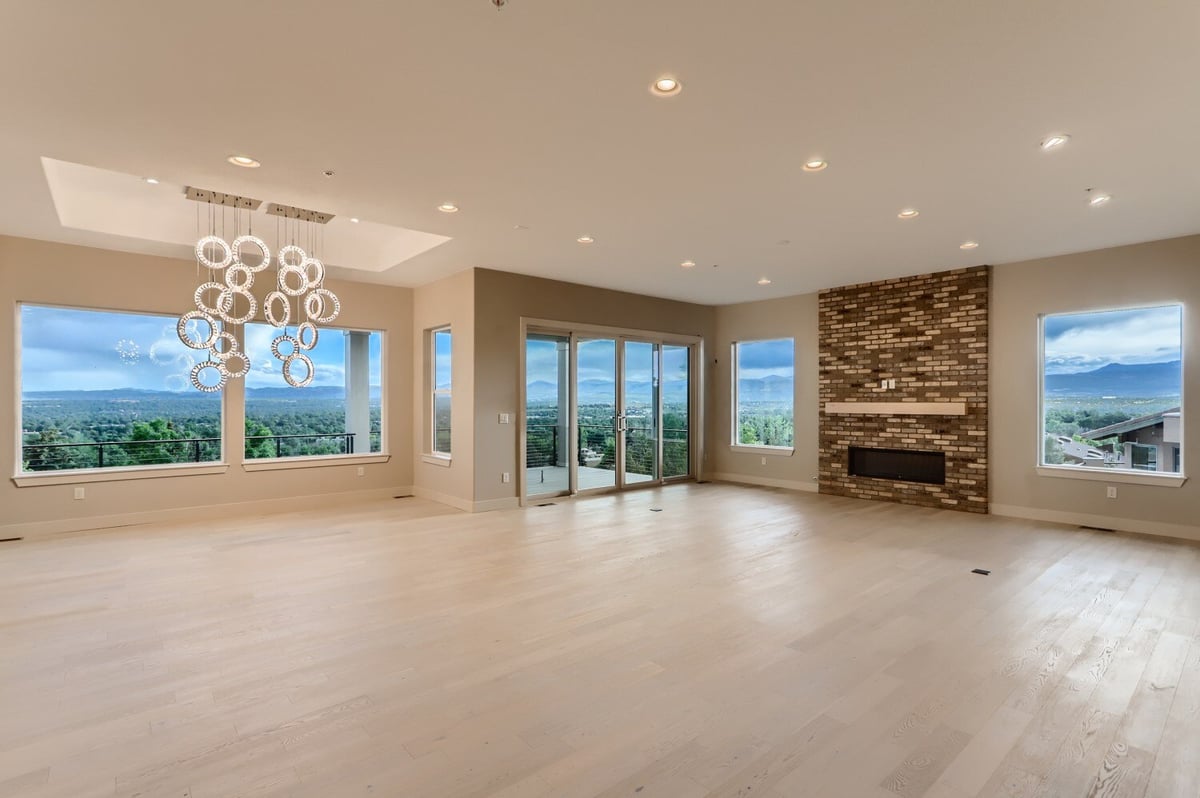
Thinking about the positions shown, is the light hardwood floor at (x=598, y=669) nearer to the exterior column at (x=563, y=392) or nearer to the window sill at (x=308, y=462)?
the window sill at (x=308, y=462)

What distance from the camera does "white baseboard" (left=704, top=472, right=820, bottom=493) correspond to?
835 cm

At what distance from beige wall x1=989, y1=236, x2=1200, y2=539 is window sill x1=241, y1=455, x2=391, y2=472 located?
7.76 meters

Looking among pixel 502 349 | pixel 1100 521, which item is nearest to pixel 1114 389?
pixel 1100 521

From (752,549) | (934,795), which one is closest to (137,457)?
(752,549)

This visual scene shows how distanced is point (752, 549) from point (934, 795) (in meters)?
3.14

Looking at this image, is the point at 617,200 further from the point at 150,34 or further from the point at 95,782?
the point at 95,782

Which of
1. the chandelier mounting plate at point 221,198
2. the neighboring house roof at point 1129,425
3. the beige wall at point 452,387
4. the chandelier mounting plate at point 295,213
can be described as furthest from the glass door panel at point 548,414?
the neighboring house roof at point 1129,425

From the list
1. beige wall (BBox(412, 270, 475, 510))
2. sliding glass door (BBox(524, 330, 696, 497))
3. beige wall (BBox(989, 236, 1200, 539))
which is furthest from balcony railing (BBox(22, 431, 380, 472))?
beige wall (BBox(989, 236, 1200, 539))

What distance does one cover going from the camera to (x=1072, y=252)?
20.0 feet

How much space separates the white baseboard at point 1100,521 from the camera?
5516 mm

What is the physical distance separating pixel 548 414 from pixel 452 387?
1.28 m

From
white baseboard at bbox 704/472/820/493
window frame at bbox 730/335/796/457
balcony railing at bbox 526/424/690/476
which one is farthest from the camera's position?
window frame at bbox 730/335/796/457

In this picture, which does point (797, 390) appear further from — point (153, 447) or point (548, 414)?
point (153, 447)

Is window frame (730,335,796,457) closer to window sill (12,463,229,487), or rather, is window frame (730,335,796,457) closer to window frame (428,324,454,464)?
window frame (428,324,454,464)
